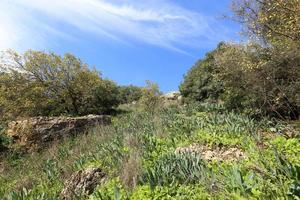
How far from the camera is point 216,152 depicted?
8.78 m

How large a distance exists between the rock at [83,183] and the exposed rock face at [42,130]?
25.9ft

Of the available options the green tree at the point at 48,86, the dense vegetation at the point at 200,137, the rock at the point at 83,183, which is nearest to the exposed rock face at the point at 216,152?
the dense vegetation at the point at 200,137

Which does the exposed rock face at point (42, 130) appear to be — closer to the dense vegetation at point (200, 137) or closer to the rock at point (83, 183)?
the dense vegetation at point (200, 137)

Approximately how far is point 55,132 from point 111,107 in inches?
457

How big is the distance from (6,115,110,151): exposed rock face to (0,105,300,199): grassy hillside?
1818 mm

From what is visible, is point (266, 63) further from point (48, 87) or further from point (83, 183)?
point (48, 87)

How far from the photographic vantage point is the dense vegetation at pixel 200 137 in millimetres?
6160

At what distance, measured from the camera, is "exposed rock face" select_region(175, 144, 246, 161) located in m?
8.02

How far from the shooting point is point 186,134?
33.8 ft

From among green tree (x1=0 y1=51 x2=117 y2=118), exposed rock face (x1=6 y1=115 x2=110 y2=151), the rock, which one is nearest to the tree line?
green tree (x1=0 y1=51 x2=117 y2=118)

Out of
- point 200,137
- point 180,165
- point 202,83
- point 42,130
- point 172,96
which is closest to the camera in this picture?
point 180,165

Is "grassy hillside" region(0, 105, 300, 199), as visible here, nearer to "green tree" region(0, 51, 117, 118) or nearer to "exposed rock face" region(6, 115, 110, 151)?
"exposed rock face" region(6, 115, 110, 151)

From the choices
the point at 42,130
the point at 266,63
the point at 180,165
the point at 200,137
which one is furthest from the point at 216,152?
the point at 42,130

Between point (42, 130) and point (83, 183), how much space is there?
8896 millimetres
